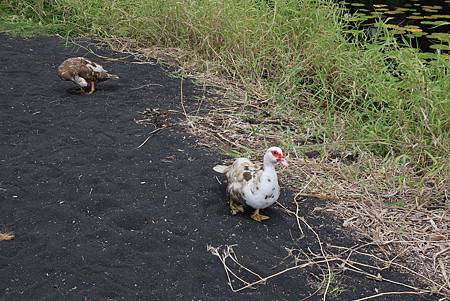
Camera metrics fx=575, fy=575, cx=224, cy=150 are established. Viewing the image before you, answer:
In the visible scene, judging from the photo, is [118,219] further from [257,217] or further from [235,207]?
[257,217]

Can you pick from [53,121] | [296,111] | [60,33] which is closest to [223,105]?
[296,111]

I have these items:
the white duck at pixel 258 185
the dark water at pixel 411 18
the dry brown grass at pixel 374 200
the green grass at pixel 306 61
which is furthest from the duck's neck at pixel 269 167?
the dark water at pixel 411 18

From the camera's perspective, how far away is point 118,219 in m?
3.38

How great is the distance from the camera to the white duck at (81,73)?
5.16 meters

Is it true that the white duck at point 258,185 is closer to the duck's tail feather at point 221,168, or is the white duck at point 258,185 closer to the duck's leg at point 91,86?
the duck's tail feather at point 221,168

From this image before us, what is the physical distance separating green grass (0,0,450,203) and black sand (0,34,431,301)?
1184mm

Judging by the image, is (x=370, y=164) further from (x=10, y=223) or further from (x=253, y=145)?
(x=10, y=223)

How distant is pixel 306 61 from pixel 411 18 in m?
3.32

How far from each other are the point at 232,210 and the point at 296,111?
197 centimetres

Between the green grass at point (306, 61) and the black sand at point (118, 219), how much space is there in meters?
1.18

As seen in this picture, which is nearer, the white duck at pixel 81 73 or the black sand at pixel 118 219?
the black sand at pixel 118 219

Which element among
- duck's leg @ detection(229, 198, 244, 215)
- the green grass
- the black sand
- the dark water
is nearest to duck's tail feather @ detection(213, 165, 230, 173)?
the black sand

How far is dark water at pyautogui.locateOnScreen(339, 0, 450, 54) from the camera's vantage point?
753 cm

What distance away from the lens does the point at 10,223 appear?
3.30 meters
